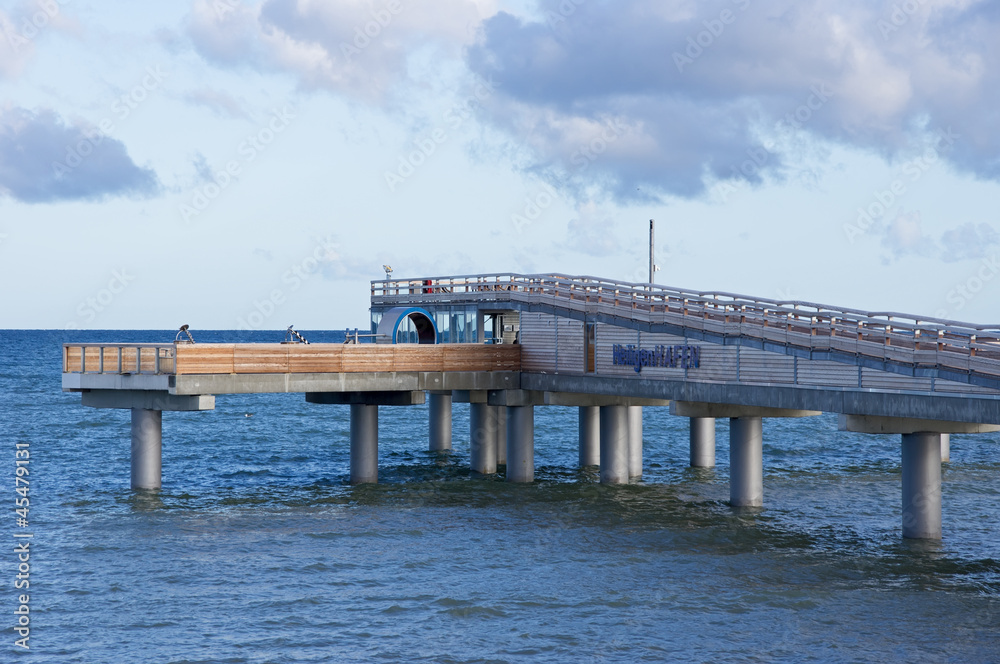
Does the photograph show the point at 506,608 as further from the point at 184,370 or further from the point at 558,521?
the point at 184,370

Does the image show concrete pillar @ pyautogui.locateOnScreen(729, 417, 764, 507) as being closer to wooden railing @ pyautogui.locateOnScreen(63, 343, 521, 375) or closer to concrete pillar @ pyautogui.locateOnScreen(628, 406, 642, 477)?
concrete pillar @ pyautogui.locateOnScreen(628, 406, 642, 477)

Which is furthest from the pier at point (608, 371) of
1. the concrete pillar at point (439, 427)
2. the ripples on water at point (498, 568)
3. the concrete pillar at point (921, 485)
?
the concrete pillar at point (439, 427)

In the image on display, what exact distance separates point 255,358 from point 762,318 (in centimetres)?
1827

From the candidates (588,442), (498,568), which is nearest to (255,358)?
(498,568)

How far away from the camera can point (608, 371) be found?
44.9m

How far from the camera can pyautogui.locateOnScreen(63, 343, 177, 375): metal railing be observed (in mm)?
41938

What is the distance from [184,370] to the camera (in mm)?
41375

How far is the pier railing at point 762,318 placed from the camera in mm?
31609

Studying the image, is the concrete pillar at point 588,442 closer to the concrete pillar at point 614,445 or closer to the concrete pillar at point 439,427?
the concrete pillar at point 614,445

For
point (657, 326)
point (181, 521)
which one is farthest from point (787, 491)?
point (181, 521)

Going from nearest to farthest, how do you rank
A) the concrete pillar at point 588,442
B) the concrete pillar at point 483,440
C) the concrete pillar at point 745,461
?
1. the concrete pillar at point 745,461
2. the concrete pillar at point 483,440
3. the concrete pillar at point 588,442

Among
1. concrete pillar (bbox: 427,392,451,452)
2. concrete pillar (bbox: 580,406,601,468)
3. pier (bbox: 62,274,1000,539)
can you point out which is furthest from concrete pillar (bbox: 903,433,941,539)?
concrete pillar (bbox: 427,392,451,452)

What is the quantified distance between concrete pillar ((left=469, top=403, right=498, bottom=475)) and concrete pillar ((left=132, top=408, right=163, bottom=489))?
1388cm

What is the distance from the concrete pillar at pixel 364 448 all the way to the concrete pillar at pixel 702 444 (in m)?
16.1
